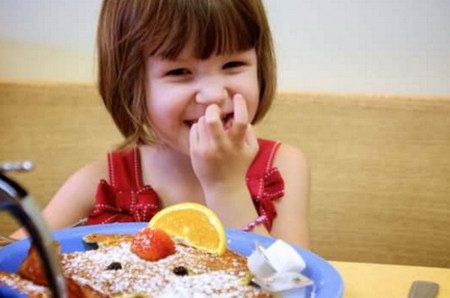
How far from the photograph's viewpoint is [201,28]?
1.15 meters

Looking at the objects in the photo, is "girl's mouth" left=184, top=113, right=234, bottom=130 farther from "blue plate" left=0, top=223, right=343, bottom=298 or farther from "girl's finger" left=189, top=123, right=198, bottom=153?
"blue plate" left=0, top=223, right=343, bottom=298

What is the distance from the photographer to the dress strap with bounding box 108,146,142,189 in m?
1.40

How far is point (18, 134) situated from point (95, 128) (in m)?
0.20

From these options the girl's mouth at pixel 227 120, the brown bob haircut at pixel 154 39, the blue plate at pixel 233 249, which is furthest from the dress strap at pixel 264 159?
the blue plate at pixel 233 249

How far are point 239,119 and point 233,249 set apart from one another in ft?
0.79

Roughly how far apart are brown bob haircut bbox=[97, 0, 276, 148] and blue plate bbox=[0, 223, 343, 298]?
33cm

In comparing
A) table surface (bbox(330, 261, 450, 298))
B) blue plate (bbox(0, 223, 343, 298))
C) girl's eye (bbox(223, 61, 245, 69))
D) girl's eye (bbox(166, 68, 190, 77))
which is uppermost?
girl's eye (bbox(223, 61, 245, 69))

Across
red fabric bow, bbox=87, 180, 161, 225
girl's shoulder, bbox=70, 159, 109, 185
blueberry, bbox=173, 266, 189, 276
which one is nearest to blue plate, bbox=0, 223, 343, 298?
blueberry, bbox=173, 266, 189, 276

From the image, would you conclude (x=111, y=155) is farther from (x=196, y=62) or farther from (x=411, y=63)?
(x=411, y=63)

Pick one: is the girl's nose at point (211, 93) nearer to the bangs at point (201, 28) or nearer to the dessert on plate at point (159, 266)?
the bangs at point (201, 28)

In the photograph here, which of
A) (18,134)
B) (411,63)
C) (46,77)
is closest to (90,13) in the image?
(46,77)

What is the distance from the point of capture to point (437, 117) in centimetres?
157

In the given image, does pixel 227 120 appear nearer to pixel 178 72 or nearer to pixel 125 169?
pixel 178 72

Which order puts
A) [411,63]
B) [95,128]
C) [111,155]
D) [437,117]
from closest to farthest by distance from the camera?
[111,155] < [437,117] < [95,128] < [411,63]
